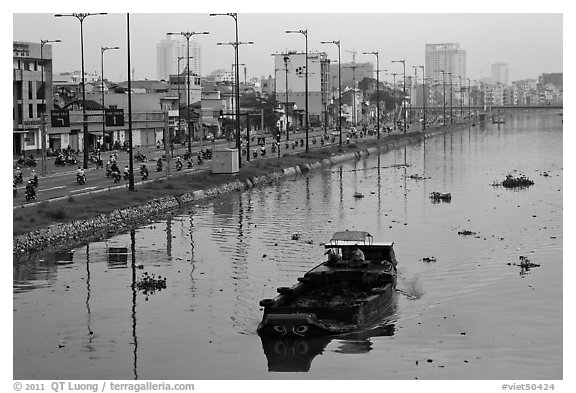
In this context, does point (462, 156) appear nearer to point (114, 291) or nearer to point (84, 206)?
point (84, 206)

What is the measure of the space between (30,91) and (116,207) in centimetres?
4012

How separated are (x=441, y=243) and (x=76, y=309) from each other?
55.6 feet

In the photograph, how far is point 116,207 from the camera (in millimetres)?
48125

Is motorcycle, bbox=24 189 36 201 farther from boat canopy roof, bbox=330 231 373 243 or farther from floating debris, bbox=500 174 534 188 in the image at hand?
floating debris, bbox=500 174 534 188

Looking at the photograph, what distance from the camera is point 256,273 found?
3500 centimetres

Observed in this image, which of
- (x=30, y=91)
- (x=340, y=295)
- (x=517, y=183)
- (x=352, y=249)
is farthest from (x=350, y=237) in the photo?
(x=30, y=91)

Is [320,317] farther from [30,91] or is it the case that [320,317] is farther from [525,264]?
[30,91]

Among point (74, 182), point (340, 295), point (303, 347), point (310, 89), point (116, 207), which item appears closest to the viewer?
point (303, 347)

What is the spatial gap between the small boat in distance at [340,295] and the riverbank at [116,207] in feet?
42.2

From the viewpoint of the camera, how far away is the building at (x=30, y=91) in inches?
3211

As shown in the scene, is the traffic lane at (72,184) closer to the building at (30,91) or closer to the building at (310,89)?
the building at (30,91)

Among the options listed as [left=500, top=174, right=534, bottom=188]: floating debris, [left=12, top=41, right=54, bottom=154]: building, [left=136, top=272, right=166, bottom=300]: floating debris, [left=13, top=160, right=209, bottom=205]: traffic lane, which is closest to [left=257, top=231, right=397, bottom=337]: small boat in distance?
[left=136, top=272, right=166, bottom=300]: floating debris

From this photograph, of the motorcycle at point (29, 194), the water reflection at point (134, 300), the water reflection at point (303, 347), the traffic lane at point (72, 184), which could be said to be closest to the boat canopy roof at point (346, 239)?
the water reflection at point (134, 300)

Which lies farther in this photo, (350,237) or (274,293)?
(350,237)
